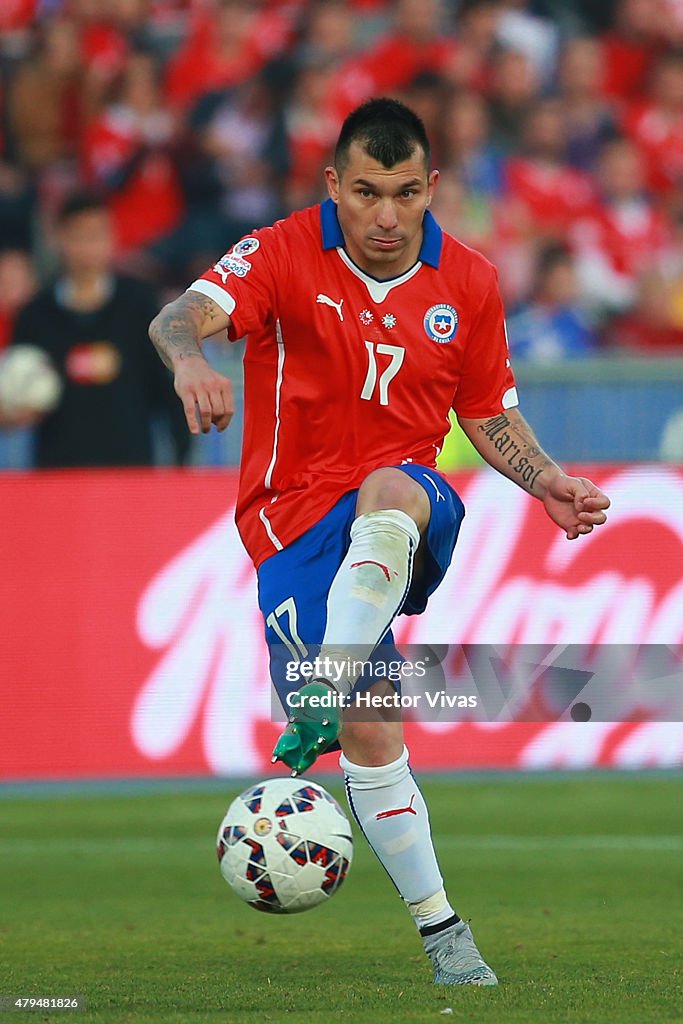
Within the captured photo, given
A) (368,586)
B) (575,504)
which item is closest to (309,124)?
(575,504)

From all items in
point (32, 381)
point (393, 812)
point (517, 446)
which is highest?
point (517, 446)

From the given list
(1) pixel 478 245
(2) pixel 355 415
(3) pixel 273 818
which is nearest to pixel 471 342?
(2) pixel 355 415

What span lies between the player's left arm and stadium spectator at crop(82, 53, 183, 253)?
8.17 m

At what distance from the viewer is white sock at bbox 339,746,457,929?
5.09 m

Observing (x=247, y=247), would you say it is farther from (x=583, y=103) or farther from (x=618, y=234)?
(x=583, y=103)

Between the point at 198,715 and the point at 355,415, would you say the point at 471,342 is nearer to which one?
the point at 355,415

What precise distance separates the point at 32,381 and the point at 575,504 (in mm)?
6106

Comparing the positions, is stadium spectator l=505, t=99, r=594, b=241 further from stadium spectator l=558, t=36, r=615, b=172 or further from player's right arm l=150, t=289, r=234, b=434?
player's right arm l=150, t=289, r=234, b=434

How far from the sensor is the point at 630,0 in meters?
14.9

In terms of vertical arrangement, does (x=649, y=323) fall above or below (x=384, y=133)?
below

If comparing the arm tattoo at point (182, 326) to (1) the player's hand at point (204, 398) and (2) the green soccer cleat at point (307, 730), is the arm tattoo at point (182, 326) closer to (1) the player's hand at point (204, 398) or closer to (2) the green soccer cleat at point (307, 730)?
(1) the player's hand at point (204, 398)

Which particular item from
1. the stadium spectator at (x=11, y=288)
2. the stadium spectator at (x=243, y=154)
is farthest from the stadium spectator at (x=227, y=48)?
the stadium spectator at (x=11, y=288)

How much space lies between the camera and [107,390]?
10633 millimetres

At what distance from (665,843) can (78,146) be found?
7.68 metres
